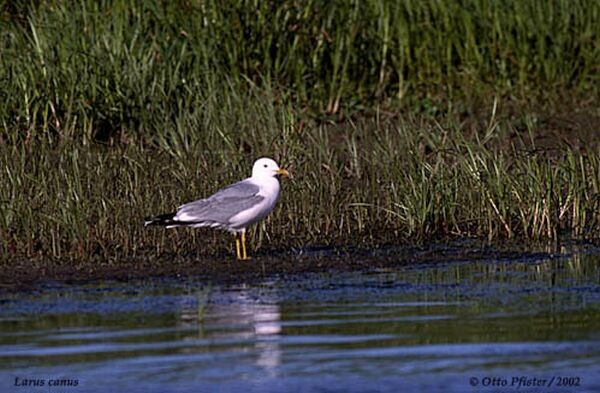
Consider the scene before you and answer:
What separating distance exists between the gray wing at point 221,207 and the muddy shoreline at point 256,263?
23cm

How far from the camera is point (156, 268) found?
→ 9.14 metres

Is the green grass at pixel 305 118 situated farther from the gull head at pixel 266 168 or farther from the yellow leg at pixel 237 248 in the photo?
the gull head at pixel 266 168

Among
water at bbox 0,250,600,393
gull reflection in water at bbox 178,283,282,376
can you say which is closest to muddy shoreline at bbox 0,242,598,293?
water at bbox 0,250,600,393

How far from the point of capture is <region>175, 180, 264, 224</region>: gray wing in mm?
9562

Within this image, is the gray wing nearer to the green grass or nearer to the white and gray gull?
the white and gray gull

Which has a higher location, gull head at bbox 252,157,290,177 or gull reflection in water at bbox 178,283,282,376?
gull head at bbox 252,157,290,177

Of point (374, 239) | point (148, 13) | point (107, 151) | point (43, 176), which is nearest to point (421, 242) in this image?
point (374, 239)

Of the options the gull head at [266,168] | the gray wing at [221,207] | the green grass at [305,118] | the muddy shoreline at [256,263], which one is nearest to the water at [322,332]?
the muddy shoreline at [256,263]

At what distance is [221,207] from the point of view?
961cm

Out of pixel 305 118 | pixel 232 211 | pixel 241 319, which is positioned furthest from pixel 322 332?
pixel 305 118

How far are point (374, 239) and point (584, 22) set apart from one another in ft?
18.8

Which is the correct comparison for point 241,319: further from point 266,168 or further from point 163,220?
point 266,168

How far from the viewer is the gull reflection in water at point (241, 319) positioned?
22.5ft

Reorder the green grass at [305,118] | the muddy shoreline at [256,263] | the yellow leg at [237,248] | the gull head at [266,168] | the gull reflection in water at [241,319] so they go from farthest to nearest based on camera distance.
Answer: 1. the green grass at [305,118]
2. the gull head at [266,168]
3. the yellow leg at [237,248]
4. the muddy shoreline at [256,263]
5. the gull reflection in water at [241,319]
